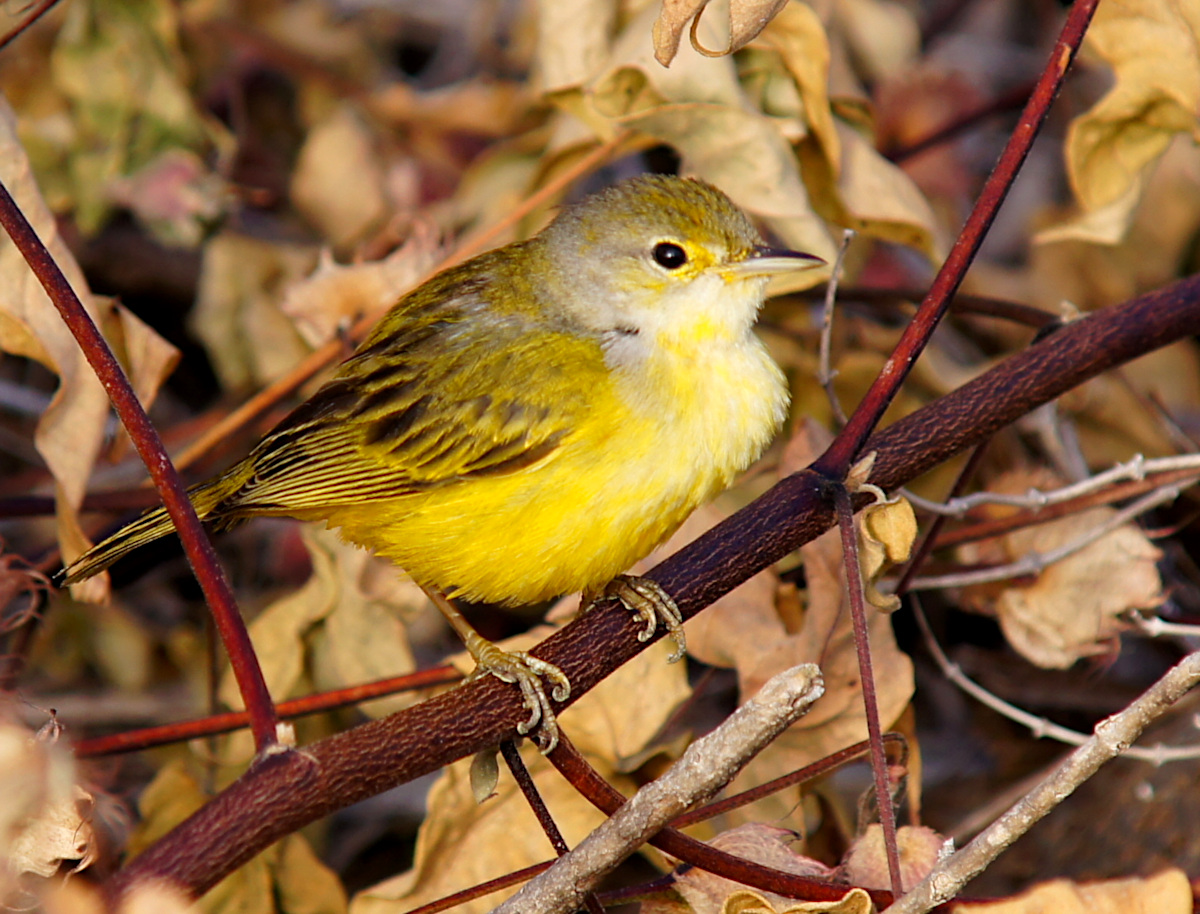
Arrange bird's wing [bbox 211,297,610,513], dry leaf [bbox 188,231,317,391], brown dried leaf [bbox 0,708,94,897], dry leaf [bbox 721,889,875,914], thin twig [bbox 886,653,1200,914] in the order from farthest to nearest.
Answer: dry leaf [bbox 188,231,317,391]
bird's wing [bbox 211,297,610,513]
dry leaf [bbox 721,889,875,914]
thin twig [bbox 886,653,1200,914]
brown dried leaf [bbox 0,708,94,897]

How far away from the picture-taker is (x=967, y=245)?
91.5 inches

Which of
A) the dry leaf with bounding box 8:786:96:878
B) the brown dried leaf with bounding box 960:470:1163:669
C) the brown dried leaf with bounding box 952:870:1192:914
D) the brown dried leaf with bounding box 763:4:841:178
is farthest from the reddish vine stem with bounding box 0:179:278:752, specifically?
the brown dried leaf with bounding box 960:470:1163:669

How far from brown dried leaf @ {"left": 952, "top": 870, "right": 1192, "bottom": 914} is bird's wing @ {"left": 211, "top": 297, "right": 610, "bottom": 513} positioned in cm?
123

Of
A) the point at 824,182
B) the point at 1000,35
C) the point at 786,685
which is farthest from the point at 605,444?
the point at 1000,35

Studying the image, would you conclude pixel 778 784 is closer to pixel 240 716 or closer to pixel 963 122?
pixel 240 716

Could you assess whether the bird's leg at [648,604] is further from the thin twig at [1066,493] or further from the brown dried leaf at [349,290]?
the brown dried leaf at [349,290]

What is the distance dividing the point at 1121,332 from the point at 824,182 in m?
1.04

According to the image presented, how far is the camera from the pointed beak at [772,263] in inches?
116

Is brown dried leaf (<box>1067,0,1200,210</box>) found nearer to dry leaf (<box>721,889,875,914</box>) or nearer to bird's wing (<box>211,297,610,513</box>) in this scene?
bird's wing (<box>211,297,610,513</box>)

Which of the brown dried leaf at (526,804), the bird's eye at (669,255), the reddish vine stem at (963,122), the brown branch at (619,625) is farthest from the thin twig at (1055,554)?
the reddish vine stem at (963,122)

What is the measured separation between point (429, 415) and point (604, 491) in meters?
0.53

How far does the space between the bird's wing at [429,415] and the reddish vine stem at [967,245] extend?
2.21 feet

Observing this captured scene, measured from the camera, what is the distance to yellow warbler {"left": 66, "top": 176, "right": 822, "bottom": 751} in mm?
2705

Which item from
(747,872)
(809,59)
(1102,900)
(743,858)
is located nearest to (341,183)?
(809,59)
